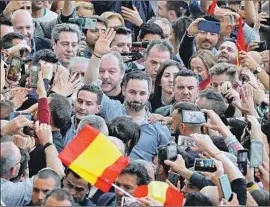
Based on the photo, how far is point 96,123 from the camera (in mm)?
13281

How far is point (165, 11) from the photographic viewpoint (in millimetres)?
18688

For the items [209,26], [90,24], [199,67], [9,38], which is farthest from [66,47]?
[209,26]

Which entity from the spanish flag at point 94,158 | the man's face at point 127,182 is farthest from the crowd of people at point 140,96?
the spanish flag at point 94,158

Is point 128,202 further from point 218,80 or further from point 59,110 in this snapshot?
point 218,80

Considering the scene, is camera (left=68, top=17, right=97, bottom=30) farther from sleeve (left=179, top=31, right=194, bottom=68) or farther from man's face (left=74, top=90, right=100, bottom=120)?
man's face (left=74, top=90, right=100, bottom=120)

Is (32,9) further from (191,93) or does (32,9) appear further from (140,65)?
(191,93)

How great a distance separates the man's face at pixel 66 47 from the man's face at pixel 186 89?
4.74ft

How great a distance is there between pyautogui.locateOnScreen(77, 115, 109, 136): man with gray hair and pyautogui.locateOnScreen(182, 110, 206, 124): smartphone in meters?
0.70

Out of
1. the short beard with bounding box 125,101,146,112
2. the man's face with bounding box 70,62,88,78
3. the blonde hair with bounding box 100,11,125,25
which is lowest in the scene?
the short beard with bounding box 125,101,146,112

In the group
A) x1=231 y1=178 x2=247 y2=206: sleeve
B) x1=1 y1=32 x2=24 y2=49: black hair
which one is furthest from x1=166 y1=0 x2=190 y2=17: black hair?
x1=231 y1=178 x2=247 y2=206: sleeve

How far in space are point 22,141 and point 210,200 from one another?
234 cm

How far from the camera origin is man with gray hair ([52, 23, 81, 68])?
15.9 meters

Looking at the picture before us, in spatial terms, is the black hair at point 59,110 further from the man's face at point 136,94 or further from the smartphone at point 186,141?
the smartphone at point 186,141

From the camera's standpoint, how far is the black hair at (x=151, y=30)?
55.3 feet
